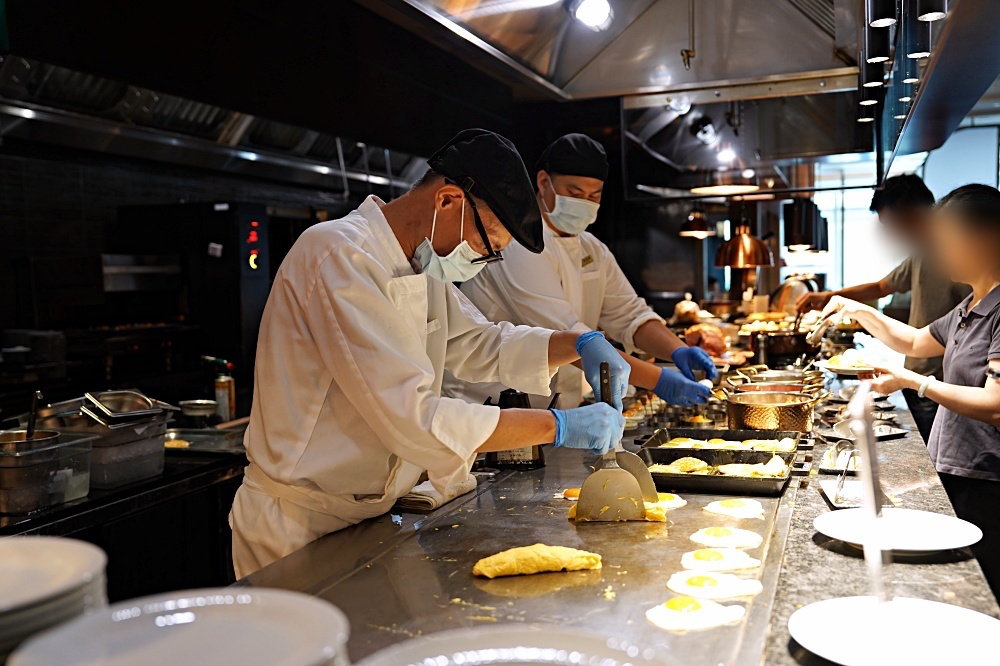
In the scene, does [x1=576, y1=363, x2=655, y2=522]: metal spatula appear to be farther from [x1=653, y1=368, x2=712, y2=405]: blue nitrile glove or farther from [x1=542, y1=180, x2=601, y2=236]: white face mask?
[x1=542, y1=180, x2=601, y2=236]: white face mask

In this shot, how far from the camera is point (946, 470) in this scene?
131 inches

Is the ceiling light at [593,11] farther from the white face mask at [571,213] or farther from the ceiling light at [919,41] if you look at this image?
the ceiling light at [919,41]

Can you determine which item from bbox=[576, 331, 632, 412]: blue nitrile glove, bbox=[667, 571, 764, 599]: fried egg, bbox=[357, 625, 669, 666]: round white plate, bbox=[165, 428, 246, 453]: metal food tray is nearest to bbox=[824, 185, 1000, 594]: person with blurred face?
bbox=[576, 331, 632, 412]: blue nitrile glove

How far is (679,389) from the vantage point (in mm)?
3092

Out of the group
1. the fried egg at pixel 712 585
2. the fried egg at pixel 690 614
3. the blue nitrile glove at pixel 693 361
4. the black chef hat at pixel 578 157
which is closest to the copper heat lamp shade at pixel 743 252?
the black chef hat at pixel 578 157

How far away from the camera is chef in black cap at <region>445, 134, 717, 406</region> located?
3.52 meters

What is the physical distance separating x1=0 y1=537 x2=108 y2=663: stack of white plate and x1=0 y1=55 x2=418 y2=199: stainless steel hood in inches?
152

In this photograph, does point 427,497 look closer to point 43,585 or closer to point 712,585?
point 712,585

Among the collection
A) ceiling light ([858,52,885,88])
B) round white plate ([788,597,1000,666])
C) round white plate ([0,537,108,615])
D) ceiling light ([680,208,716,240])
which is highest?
ceiling light ([858,52,885,88])

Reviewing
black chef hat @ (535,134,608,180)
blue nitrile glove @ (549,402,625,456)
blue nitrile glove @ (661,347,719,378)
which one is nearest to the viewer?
blue nitrile glove @ (549,402,625,456)

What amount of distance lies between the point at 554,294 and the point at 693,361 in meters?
0.65

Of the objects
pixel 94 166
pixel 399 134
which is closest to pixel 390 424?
pixel 399 134

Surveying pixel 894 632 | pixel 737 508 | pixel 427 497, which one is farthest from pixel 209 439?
pixel 894 632

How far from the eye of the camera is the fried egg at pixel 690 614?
4.91 ft
